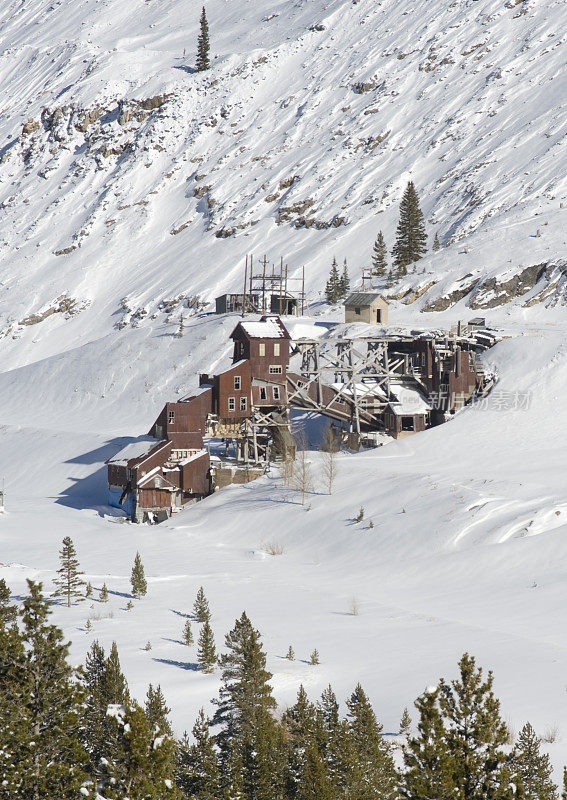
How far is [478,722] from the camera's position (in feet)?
42.4

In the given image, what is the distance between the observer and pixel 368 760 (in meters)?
18.3

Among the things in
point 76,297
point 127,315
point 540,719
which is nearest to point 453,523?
point 540,719

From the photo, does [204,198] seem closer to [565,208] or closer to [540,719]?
[565,208]

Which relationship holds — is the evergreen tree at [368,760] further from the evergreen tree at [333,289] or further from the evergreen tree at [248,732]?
the evergreen tree at [333,289]

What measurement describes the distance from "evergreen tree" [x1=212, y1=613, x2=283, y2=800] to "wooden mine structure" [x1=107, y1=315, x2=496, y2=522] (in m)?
36.7

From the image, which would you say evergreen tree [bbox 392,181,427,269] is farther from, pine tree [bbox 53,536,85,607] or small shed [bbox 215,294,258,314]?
pine tree [bbox 53,536,85,607]

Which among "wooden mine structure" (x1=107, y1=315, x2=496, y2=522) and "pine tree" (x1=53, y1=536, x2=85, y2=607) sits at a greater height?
"wooden mine structure" (x1=107, y1=315, x2=496, y2=522)

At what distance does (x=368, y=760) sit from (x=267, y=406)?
48.2 m

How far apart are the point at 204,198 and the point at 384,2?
63374 mm

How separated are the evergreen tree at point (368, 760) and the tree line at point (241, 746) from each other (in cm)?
3

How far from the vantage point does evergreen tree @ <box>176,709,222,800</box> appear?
17.5 m

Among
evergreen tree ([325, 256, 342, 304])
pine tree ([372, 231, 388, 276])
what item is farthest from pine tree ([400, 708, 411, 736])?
pine tree ([372, 231, 388, 276])

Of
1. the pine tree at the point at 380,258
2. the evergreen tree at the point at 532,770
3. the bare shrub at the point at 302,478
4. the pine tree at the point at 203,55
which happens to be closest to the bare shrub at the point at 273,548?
the bare shrub at the point at 302,478

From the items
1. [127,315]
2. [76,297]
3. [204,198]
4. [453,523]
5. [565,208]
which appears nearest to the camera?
[453,523]
